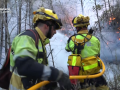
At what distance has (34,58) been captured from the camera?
1.24 metres

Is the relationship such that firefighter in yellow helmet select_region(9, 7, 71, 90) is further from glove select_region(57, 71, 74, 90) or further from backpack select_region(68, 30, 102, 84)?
backpack select_region(68, 30, 102, 84)

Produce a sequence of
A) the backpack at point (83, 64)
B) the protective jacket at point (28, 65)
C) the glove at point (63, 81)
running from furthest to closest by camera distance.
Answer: the backpack at point (83, 64)
the glove at point (63, 81)
the protective jacket at point (28, 65)

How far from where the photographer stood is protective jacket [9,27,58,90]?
1107 millimetres

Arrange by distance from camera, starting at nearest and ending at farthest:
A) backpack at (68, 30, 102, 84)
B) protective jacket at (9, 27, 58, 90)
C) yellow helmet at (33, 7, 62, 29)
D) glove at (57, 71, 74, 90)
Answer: protective jacket at (9, 27, 58, 90) < glove at (57, 71, 74, 90) < yellow helmet at (33, 7, 62, 29) < backpack at (68, 30, 102, 84)

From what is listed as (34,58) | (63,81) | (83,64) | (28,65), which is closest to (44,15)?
(34,58)

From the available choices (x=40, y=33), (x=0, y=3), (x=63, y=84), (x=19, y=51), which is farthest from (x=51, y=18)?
(x=0, y=3)

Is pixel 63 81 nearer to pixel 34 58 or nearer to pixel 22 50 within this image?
pixel 34 58

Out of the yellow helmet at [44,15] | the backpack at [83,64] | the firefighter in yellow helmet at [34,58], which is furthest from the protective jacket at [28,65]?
the backpack at [83,64]

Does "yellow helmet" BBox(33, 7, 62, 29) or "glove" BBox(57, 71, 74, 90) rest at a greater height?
"yellow helmet" BBox(33, 7, 62, 29)

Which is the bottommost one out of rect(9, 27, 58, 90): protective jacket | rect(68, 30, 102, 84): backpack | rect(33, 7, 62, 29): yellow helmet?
rect(68, 30, 102, 84): backpack

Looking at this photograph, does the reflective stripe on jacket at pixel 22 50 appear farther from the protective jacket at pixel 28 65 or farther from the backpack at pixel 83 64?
the backpack at pixel 83 64

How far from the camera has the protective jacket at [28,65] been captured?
1.11 metres

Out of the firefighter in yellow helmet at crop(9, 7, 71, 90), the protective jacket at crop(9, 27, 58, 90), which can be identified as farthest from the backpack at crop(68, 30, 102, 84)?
the protective jacket at crop(9, 27, 58, 90)

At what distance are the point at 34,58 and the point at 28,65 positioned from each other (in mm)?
152
